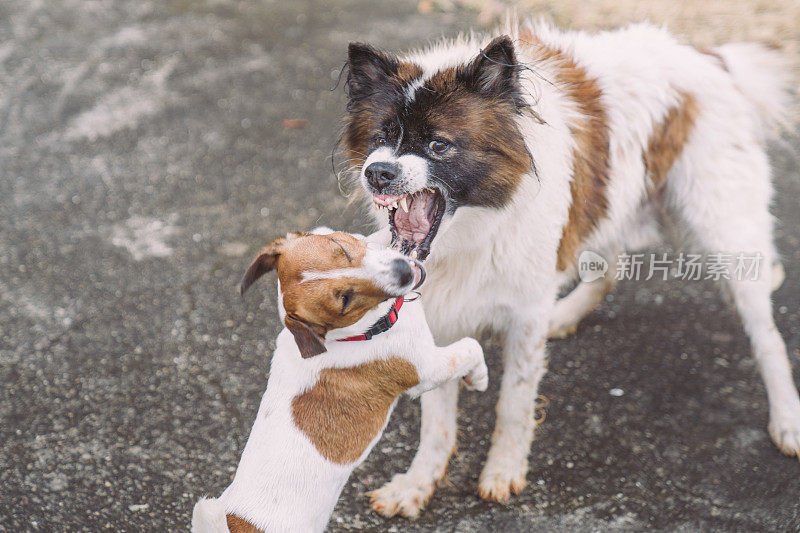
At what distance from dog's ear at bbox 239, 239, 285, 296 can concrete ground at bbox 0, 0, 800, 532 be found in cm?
120

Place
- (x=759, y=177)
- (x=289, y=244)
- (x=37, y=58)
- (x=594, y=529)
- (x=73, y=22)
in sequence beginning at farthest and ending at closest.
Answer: (x=73, y=22), (x=37, y=58), (x=759, y=177), (x=594, y=529), (x=289, y=244)

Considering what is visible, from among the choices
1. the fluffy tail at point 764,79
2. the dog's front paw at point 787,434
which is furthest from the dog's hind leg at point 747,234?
the fluffy tail at point 764,79

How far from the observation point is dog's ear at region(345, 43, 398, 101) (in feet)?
8.61

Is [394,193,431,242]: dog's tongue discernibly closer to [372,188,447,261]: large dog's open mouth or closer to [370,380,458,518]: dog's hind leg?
[372,188,447,261]: large dog's open mouth

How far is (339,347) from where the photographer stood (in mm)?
2441

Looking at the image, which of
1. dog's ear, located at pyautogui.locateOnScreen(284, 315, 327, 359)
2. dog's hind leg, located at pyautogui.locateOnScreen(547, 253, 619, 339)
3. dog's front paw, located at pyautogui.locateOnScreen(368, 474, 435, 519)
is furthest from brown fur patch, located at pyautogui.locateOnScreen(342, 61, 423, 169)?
dog's hind leg, located at pyautogui.locateOnScreen(547, 253, 619, 339)

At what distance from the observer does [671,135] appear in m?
3.25

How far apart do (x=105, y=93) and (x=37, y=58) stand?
109cm

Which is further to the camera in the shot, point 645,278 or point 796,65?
point 796,65

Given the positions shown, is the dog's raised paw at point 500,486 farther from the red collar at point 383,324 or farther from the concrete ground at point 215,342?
the red collar at point 383,324

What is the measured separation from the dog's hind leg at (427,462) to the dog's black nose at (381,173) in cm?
106

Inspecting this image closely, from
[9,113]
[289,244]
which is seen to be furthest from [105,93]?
[289,244]

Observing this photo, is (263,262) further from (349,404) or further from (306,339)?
(349,404)

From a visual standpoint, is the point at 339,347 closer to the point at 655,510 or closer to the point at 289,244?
the point at 289,244
